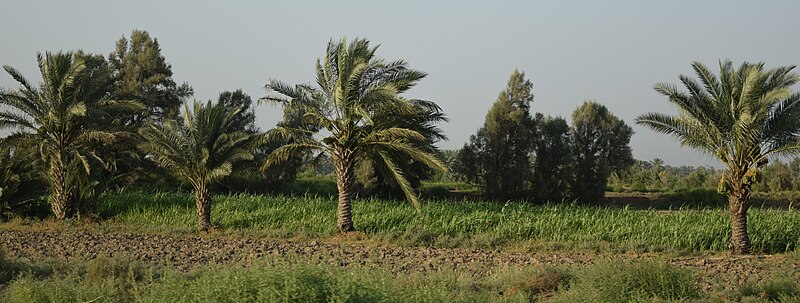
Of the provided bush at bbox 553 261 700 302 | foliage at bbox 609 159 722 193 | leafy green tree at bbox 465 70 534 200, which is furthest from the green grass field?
foliage at bbox 609 159 722 193

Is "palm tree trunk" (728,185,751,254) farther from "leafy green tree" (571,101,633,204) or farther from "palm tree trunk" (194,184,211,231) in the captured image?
"leafy green tree" (571,101,633,204)

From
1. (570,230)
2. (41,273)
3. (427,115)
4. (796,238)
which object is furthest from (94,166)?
(796,238)

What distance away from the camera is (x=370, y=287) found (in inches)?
236

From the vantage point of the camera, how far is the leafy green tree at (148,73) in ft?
119

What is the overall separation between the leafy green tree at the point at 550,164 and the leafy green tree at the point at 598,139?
3.31 feet

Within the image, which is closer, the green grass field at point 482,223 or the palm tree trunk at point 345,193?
the green grass field at point 482,223

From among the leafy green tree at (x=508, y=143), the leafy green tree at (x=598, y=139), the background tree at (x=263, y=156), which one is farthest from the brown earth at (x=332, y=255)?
the leafy green tree at (x=598, y=139)

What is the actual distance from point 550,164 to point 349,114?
21609mm

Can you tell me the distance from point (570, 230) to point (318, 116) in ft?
25.7

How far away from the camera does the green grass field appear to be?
1819 cm

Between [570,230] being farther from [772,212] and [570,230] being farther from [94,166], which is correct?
[94,166]

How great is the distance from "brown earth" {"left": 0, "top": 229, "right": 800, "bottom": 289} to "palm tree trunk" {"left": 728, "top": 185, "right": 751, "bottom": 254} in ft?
1.58

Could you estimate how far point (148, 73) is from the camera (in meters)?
36.8

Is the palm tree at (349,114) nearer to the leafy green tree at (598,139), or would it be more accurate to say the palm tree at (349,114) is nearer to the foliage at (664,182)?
the leafy green tree at (598,139)
